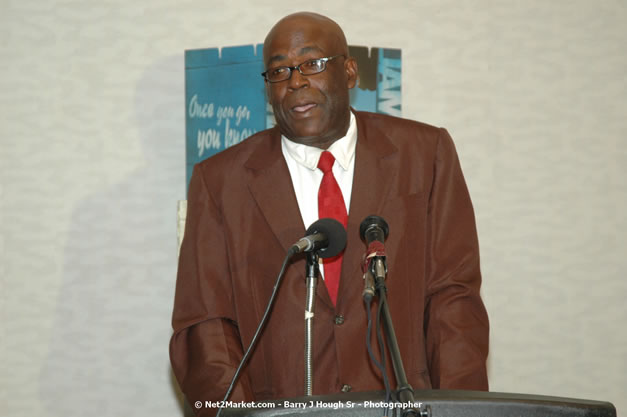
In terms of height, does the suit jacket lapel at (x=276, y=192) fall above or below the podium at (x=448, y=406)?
above

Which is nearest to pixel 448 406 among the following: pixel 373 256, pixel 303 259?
pixel 373 256

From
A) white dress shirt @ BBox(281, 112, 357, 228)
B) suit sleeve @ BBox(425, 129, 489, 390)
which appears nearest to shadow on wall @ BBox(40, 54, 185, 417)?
white dress shirt @ BBox(281, 112, 357, 228)

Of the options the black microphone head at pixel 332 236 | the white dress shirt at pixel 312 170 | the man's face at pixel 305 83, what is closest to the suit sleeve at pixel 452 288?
the white dress shirt at pixel 312 170

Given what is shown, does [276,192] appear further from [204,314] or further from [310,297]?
[310,297]

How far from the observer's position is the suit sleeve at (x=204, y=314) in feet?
6.87

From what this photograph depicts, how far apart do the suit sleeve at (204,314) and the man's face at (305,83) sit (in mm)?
378

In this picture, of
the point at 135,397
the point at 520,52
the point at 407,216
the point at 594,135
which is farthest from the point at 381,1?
the point at 135,397

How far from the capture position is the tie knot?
2.28 meters

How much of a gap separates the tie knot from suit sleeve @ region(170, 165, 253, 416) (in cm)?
37

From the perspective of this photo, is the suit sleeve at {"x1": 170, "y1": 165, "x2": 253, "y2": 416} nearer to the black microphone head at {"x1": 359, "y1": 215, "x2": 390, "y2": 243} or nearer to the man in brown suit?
the man in brown suit

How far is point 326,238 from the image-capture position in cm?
159

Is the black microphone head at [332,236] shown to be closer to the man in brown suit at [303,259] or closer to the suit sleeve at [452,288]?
the man in brown suit at [303,259]

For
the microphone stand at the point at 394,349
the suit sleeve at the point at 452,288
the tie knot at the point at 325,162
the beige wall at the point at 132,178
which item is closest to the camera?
the microphone stand at the point at 394,349

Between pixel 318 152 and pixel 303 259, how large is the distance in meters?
0.35
